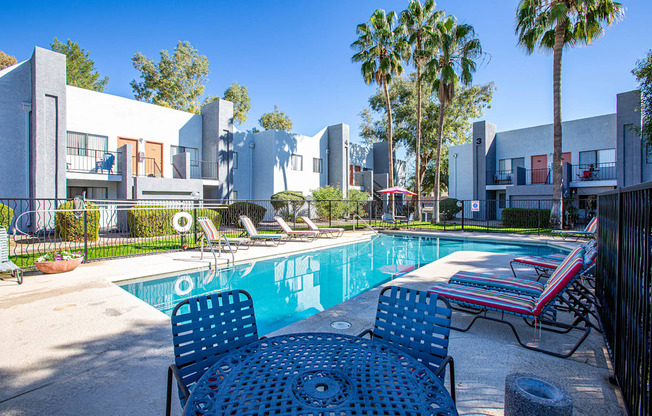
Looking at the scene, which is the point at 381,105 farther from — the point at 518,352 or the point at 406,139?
the point at 518,352

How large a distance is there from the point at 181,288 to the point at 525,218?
1711 cm

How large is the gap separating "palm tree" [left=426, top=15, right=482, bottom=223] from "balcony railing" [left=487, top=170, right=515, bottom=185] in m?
7.61

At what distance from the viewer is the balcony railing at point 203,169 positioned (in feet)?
62.8

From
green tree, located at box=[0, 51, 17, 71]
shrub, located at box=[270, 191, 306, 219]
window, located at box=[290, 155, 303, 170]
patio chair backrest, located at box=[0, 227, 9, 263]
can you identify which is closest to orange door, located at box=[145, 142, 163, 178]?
shrub, located at box=[270, 191, 306, 219]

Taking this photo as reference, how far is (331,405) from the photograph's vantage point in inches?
55.7

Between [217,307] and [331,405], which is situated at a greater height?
[217,307]

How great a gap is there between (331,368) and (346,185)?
2326 centimetres

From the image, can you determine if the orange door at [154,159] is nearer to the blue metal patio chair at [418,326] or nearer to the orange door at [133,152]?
the orange door at [133,152]

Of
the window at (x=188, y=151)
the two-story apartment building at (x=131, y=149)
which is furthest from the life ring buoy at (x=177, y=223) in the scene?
the window at (x=188, y=151)

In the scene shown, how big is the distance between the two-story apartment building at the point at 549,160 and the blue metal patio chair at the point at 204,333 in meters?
15.7

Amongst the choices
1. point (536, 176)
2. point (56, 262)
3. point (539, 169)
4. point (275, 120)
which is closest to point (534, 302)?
point (56, 262)

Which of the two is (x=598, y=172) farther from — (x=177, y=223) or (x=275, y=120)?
(x=275, y=120)

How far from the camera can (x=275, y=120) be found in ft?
128

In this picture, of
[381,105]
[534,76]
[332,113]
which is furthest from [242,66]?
[534,76]
